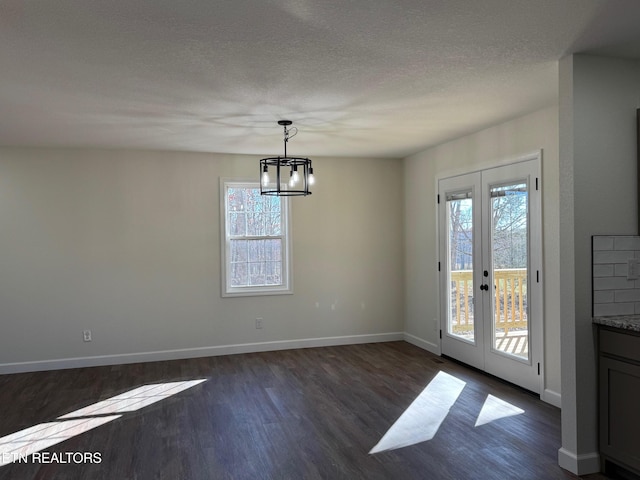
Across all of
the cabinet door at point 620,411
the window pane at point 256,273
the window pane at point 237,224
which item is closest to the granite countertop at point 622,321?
the cabinet door at point 620,411

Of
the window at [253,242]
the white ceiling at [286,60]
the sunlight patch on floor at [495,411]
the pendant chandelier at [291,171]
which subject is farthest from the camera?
the window at [253,242]

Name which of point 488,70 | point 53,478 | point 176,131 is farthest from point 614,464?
point 176,131

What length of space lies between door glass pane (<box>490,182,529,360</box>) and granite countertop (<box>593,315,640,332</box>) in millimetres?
1506

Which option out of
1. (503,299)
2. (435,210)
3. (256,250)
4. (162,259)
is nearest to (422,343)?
(435,210)

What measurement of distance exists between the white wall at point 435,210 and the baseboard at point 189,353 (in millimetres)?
728

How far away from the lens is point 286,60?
295 centimetres

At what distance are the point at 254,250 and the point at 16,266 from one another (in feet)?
8.55

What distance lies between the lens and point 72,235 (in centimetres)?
561

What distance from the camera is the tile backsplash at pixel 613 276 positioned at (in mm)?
2979

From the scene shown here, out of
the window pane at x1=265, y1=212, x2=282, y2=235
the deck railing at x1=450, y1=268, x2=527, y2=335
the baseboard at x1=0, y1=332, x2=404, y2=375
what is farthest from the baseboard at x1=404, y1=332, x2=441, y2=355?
the window pane at x1=265, y1=212, x2=282, y2=235

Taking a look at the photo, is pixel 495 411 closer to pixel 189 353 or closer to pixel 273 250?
pixel 273 250

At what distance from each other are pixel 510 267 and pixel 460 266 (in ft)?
2.74

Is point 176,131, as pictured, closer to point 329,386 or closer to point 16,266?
point 16,266

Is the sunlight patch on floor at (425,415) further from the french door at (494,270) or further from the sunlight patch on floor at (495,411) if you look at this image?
the french door at (494,270)
